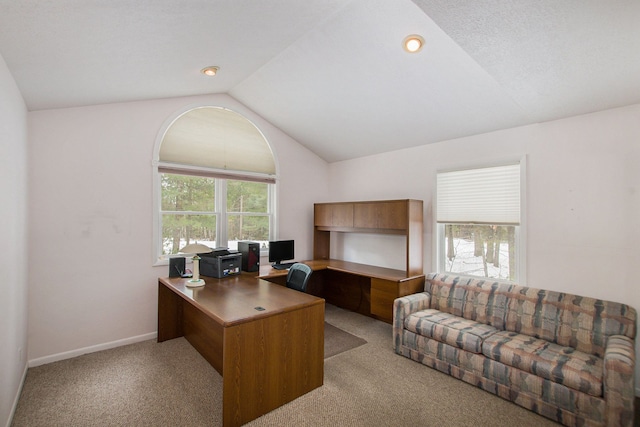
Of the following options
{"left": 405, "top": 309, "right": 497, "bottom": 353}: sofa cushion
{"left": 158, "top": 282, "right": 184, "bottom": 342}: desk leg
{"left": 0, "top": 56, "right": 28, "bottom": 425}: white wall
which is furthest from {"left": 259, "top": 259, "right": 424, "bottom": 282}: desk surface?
{"left": 0, "top": 56, "right": 28, "bottom": 425}: white wall

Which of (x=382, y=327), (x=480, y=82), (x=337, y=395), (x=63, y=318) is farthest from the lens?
(x=382, y=327)

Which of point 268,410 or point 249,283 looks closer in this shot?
point 268,410

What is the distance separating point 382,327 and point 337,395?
168cm

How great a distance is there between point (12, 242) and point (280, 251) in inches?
111

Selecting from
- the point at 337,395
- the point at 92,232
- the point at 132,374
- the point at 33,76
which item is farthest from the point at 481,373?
the point at 33,76

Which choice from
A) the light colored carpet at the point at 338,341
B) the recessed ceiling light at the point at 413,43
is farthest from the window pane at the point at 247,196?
the recessed ceiling light at the point at 413,43

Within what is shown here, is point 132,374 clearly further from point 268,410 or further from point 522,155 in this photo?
point 522,155

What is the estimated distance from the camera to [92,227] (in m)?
3.18

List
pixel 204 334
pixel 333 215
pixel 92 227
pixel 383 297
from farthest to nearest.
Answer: pixel 333 215
pixel 383 297
pixel 92 227
pixel 204 334

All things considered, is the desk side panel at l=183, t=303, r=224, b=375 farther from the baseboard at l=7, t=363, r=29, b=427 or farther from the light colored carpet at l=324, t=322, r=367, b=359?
the baseboard at l=7, t=363, r=29, b=427

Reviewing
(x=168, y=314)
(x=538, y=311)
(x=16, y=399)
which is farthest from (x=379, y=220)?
(x=16, y=399)

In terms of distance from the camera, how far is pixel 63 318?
3.04 m

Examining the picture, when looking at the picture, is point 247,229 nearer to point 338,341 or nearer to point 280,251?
point 280,251

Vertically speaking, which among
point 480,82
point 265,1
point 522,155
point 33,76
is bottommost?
point 522,155
